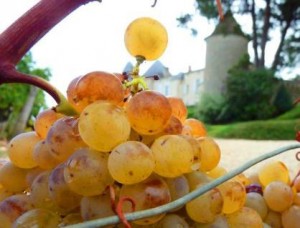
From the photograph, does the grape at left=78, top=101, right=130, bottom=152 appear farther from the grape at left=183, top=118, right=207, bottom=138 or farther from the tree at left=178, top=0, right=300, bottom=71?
the tree at left=178, top=0, right=300, bottom=71

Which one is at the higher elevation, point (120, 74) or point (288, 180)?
point (120, 74)

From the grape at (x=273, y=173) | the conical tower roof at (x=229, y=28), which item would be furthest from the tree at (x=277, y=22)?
the grape at (x=273, y=173)

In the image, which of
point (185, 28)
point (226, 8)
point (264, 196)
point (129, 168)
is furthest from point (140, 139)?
point (226, 8)

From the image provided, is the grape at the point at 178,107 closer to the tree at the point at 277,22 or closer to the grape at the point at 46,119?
the grape at the point at 46,119

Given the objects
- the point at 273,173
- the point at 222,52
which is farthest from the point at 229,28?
the point at 273,173

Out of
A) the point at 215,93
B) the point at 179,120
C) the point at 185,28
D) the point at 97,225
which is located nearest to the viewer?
the point at 97,225

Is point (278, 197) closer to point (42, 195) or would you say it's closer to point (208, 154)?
point (208, 154)

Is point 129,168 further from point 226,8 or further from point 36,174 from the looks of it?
point 226,8
